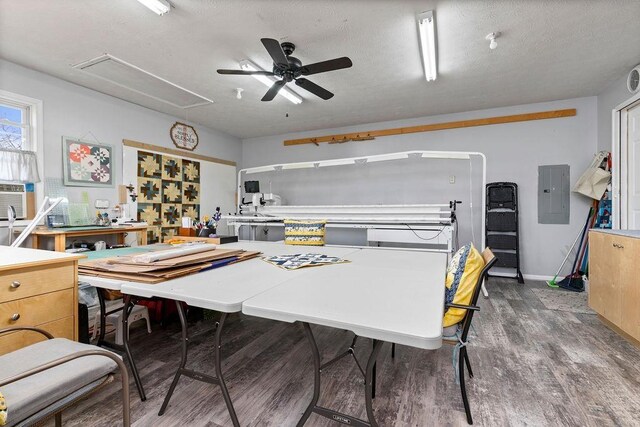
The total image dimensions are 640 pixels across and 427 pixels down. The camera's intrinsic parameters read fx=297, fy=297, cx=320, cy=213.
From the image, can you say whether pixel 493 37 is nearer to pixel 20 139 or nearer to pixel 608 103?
pixel 608 103

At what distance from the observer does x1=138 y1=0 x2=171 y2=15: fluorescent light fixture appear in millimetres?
2207

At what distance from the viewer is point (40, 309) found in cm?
149

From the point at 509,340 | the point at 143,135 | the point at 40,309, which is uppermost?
the point at 143,135

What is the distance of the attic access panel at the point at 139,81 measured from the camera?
3.25 metres

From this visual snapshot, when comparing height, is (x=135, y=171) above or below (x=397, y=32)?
below

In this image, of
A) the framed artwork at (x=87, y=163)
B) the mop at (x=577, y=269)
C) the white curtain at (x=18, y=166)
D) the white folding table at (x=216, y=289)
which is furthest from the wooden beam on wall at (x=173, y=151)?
the mop at (x=577, y=269)

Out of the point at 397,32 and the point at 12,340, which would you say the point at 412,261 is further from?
the point at 12,340

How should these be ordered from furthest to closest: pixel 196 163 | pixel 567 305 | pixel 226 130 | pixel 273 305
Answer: pixel 226 130, pixel 196 163, pixel 567 305, pixel 273 305

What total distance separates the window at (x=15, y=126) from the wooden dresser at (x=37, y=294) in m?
2.57

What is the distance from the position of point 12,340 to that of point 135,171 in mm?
3674

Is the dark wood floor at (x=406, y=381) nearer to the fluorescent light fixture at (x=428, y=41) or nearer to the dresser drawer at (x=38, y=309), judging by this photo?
the dresser drawer at (x=38, y=309)


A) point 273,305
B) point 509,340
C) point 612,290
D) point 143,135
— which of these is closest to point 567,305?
point 612,290

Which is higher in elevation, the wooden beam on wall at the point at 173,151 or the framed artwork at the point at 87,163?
the wooden beam on wall at the point at 173,151

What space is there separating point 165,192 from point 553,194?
6.20m
